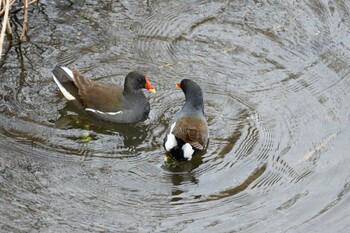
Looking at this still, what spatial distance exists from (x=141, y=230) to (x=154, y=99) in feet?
7.48

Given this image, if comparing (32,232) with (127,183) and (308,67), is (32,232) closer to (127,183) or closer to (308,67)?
Result: (127,183)

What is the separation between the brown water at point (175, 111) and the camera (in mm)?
6828

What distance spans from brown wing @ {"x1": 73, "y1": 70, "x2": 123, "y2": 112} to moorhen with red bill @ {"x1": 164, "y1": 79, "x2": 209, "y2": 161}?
0.69 m

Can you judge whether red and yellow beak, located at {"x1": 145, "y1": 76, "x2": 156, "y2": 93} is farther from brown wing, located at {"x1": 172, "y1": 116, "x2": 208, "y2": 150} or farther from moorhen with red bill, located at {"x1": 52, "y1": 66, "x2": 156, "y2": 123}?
brown wing, located at {"x1": 172, "y1": 116, "x2": 208, "y2": 150}

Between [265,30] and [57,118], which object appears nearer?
[57,118]

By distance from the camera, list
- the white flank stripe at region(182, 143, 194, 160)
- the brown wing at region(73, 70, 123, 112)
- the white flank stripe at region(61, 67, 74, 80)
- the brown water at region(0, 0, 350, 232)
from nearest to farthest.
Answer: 1. the brown water at region(0, 0, 350, 232)
2. the white flank stripe at region(182, 143, 194, 160)
3. the brown wing at region(73, 70, 123, 112)
4. the white flank stripe at region(61, 67, 74, 80)

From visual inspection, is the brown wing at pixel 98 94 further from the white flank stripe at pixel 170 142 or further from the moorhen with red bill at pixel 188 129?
the white flank stripe at pixel 170 142

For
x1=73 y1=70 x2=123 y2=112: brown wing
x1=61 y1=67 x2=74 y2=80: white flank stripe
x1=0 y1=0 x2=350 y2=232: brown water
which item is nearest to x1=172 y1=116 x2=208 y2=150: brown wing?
x1=0 y1=0 x2=350 y2=232: brown water

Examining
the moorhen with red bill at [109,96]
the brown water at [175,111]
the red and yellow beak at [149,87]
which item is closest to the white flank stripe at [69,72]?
the moorhen with red bill at [109,96]

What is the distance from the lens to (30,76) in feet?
28.5

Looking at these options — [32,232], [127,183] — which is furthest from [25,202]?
[127,183]

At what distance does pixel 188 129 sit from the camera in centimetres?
756

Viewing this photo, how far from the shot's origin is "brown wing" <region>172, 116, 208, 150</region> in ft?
24.4

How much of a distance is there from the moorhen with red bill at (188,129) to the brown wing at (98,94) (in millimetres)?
685
